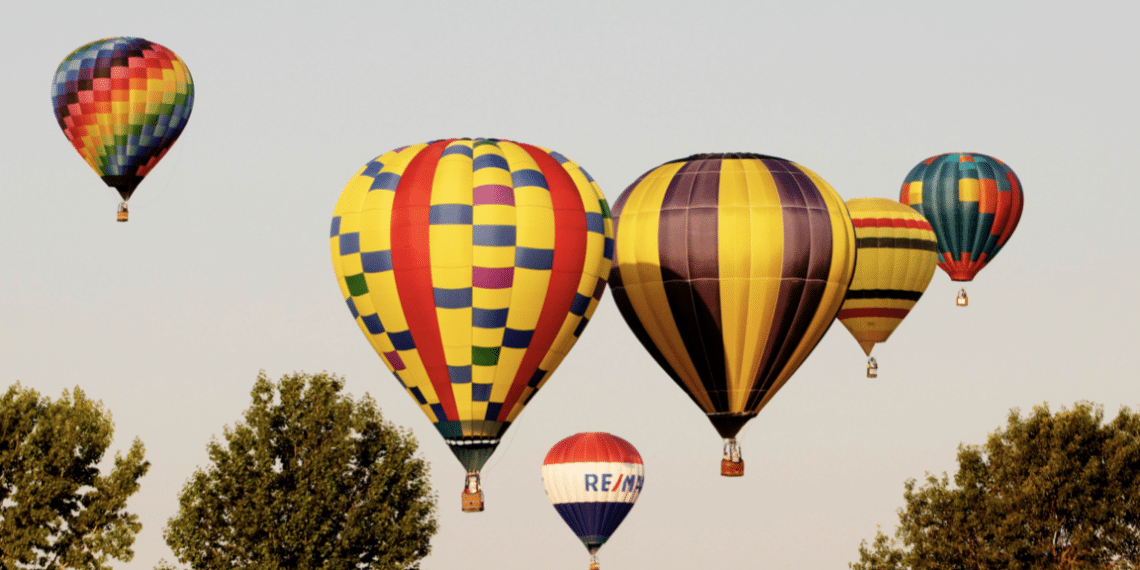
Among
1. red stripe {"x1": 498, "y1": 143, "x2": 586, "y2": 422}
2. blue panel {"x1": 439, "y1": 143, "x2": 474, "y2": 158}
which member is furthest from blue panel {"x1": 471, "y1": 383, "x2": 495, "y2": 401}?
blue panel {"x1": 439, "y1": 143, "x2": 474, "y2": 158}

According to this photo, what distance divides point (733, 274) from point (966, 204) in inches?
800

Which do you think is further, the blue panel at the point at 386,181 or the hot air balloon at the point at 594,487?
the hot air balloon at the point at 594,487

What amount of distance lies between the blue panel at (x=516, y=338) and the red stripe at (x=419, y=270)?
1.50m

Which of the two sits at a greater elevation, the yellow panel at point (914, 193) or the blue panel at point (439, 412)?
the yellow panel at point (914, 193)

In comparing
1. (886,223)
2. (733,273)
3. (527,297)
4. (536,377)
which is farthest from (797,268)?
(886,223)

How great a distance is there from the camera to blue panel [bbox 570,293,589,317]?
173ft

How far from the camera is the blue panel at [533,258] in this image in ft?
169

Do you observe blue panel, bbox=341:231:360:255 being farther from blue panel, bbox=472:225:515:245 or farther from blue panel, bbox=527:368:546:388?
blue panel, bbox=527:368:546:388

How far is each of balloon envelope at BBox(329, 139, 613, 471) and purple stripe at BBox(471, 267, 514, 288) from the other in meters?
0.02

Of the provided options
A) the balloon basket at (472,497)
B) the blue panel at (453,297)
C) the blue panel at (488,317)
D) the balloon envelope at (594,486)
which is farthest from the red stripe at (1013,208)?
the balloon basket at (472,497)

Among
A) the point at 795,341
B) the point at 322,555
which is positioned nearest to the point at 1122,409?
the point at 795,341

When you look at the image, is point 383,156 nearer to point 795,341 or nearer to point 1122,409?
point 795,341

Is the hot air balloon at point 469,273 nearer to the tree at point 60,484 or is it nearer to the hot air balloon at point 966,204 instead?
the tree at point 60,484

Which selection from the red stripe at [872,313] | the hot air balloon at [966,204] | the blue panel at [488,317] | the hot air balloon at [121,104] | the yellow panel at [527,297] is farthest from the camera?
the hot air balloon at [966,204]
